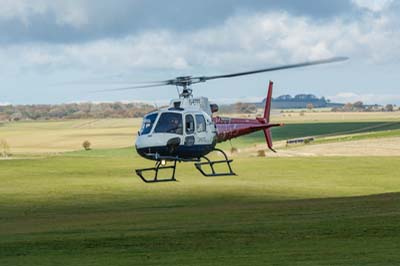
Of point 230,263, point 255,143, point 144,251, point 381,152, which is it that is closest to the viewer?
point 230,263

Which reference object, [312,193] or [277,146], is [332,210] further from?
[277,146]

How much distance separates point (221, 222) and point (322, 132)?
11057 cm

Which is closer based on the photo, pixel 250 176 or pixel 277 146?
pixel 250 176

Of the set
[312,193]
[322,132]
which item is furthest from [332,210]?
[322,132]

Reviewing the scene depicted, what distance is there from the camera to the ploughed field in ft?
71.5

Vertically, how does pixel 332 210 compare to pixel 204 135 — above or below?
below

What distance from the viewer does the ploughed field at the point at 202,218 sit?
858 inches

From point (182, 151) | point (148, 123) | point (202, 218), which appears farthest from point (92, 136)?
point (148, 123)

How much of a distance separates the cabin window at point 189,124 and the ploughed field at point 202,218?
3307mm

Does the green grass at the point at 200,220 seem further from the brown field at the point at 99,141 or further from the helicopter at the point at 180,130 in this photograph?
the brown field at the point at 99,141

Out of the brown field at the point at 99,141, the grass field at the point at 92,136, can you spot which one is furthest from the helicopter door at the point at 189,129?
the grass field at the point at 92,136

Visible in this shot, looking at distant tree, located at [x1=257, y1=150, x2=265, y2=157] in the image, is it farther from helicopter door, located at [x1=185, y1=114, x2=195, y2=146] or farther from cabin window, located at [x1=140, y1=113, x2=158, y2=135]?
cabin window, located at [x1=140, y1=113, x2=158, y2=135]

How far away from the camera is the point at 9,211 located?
47.1 meters

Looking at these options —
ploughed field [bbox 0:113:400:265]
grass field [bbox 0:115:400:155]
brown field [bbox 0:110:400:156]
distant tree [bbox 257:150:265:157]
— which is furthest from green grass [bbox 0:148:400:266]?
grass field [bbox 0:115:400:155]
